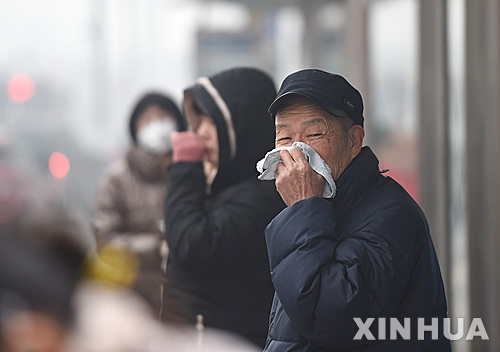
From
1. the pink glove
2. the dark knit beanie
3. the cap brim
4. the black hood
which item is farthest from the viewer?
the dark knit beanie

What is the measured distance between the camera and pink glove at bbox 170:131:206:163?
1646mm

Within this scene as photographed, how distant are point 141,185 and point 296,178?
2.17 m

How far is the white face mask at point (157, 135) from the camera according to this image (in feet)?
8.63

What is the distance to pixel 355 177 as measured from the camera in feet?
3.40

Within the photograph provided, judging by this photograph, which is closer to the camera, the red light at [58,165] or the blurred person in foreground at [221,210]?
the blurred person in foreground at [221,210]

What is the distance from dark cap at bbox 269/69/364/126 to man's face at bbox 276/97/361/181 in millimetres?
12

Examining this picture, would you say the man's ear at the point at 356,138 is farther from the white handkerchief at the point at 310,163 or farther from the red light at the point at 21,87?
the red light at the point at 21,87

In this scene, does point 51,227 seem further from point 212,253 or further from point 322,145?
point 322,145

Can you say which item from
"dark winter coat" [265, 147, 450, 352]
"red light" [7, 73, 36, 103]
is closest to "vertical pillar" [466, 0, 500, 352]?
"dark winter coat" [265, 147, 450, 352]

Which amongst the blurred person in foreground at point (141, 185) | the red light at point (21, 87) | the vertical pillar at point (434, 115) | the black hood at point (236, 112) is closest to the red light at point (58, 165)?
the red light at point (21, 87)

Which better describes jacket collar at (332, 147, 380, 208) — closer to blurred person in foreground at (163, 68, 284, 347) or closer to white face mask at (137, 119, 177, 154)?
blurred person in foreground at (163, 68, 284, 347)

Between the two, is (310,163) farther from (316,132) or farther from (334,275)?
(334,275)

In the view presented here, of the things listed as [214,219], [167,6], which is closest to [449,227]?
[214,219]

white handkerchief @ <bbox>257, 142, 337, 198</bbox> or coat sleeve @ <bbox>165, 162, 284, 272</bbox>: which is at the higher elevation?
white handkerchief @ <bbox>257, 142, 337, 198</bbox>
